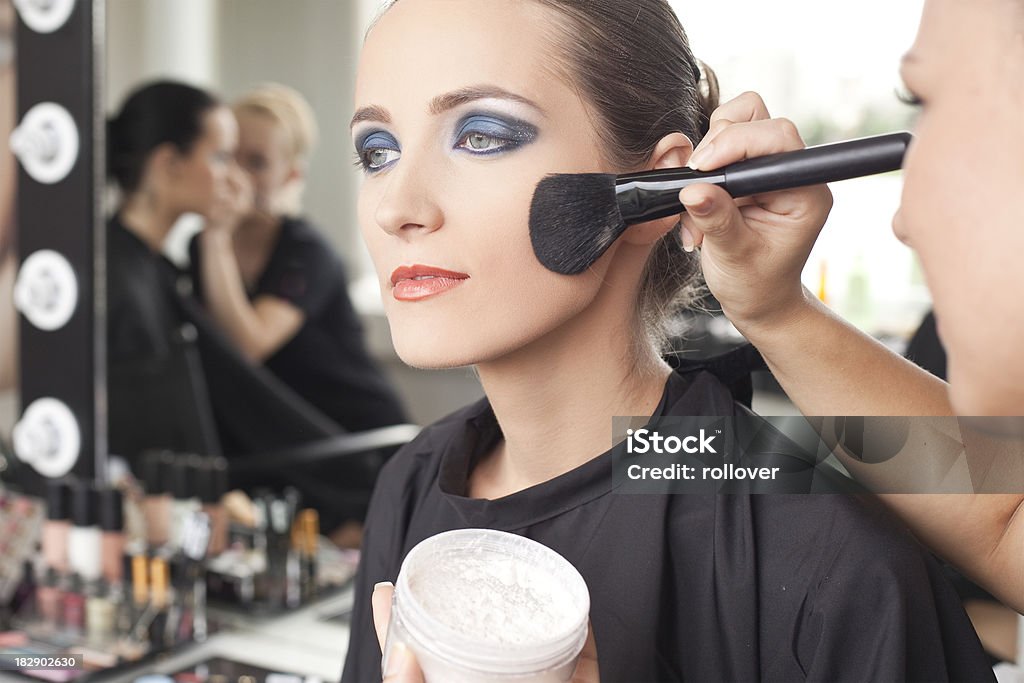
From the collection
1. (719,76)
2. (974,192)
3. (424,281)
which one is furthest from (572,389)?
(719,76)

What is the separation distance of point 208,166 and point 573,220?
3.01ft

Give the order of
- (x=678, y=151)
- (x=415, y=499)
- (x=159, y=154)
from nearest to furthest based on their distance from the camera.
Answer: (x=678, y=151) → (x=415, y=499) → (x=159, y=154)

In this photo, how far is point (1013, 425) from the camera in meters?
0.44

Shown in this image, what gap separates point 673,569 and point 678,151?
0.97 ft

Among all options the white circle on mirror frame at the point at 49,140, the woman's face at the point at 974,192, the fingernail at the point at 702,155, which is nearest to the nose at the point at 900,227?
the woman's face at the point at 974,192

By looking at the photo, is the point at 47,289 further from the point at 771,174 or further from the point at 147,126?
the point at 771,174

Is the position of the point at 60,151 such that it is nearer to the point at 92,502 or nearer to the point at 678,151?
the point at 92,502

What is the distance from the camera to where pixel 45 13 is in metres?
1.47

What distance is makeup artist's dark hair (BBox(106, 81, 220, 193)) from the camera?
146cm

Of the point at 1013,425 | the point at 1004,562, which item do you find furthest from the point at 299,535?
the point at 1013,425

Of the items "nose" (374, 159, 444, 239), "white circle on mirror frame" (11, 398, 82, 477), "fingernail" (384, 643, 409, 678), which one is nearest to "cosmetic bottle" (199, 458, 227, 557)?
"white circle on mirror frame" (11, 398, 82, 477)

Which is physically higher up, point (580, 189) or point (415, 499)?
point (580, 189)

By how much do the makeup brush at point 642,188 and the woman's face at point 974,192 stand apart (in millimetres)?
114

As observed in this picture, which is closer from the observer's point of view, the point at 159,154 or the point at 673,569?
the point at 673,569
